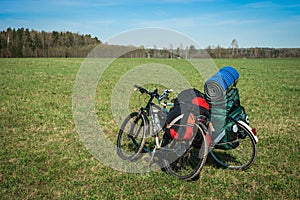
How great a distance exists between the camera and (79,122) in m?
7.86

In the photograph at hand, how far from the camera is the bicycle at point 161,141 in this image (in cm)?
438

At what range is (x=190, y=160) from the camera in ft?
16.1

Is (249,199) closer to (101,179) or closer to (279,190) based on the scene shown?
(279,190)

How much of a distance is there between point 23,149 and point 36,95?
6.36 m

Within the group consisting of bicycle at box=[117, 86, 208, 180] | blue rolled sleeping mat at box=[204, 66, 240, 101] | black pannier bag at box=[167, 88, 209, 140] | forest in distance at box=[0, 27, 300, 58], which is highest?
forest in distance at box=[0, 27, 300, 58]

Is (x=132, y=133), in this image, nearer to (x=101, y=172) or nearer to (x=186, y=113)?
(x=101, y=172)

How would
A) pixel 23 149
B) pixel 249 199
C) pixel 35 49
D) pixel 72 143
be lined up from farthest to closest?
pixel 35 49 < pixel 72 143 < pixel 23 149 < pixel 249 199

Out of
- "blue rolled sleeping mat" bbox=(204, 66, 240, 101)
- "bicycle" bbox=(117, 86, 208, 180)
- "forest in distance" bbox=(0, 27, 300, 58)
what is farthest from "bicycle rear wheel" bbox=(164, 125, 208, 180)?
"forest in distance" bbox=(0, 27, 300, 58)

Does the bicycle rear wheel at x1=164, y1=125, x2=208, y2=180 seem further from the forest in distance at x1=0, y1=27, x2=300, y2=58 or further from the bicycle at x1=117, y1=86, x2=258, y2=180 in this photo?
the forest in distance at x1=0, y1=27, x2=300, y2=58

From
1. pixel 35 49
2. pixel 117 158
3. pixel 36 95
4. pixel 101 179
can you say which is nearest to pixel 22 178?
pixel 101 179

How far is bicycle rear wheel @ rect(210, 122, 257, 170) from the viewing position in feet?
15.6

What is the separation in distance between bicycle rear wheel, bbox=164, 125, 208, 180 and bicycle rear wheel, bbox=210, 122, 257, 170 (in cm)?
43

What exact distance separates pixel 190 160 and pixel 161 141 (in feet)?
2.02

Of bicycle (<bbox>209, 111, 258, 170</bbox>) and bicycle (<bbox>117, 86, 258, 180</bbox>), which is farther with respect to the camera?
bicycle (<bbox>209, 111, 258, 170</bbox>)
